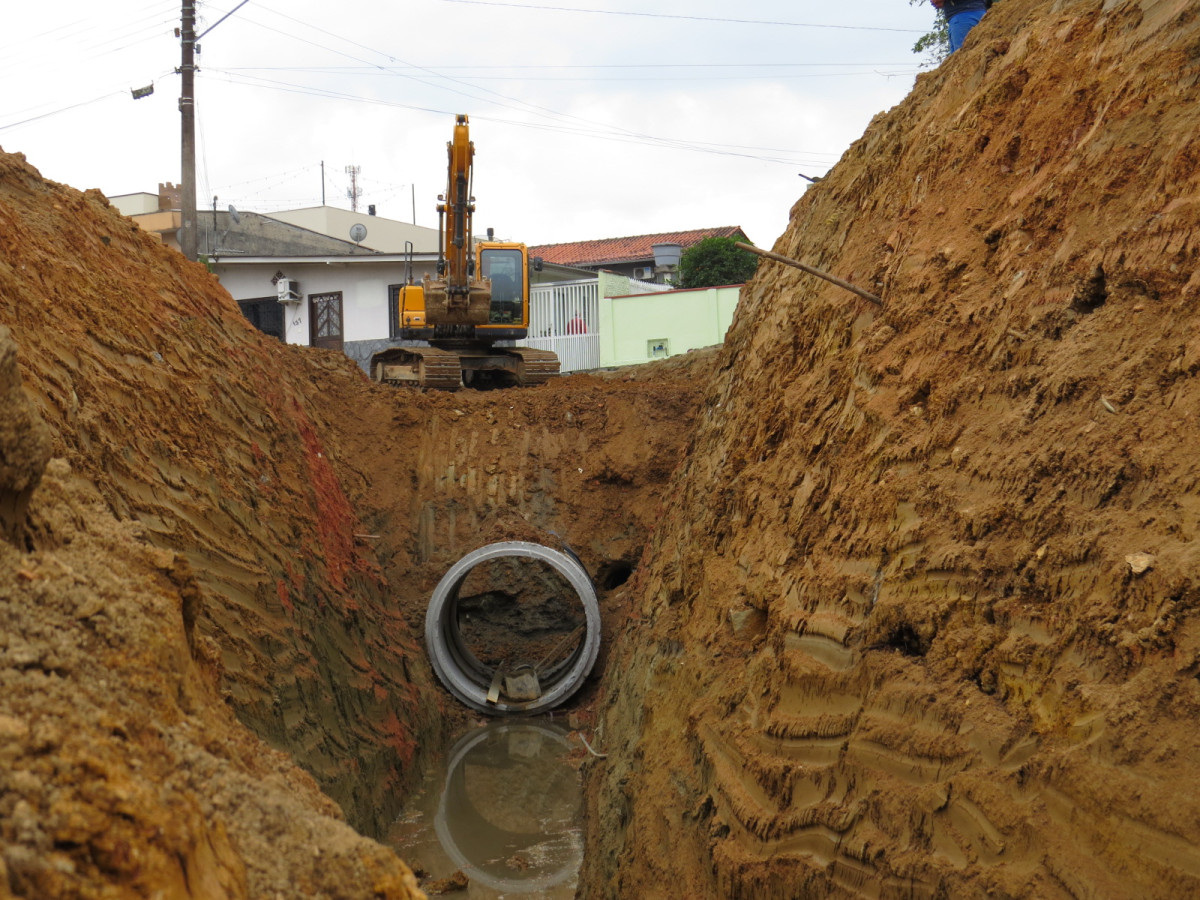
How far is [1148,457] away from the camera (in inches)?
160

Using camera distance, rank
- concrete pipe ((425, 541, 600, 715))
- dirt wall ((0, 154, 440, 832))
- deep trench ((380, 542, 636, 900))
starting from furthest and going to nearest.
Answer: concrete pipe ((425, 541, 600, 715))
deep trench ((380, 542, 636, 900))
dirt wall ((0, 154, 440, 832))

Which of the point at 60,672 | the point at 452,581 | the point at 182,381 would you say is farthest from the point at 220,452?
the point at 60,672

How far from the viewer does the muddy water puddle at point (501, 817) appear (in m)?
8.19

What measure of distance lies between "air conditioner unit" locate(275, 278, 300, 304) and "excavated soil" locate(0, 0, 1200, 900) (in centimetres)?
1651

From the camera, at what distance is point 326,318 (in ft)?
91.8

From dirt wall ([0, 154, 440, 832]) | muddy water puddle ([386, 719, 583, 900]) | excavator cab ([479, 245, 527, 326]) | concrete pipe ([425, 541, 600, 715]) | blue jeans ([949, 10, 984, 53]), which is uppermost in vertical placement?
blue jeans ([949, 10, 984, 53])

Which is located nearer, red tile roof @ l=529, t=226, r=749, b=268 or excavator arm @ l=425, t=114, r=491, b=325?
excavator arm @ l=425, t=114, r=491, b=325

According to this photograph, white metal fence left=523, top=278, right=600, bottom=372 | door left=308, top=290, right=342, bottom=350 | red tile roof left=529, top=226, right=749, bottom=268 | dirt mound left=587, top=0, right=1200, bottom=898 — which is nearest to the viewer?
dirt mound left=587, top=0, right=1200, bottom=898

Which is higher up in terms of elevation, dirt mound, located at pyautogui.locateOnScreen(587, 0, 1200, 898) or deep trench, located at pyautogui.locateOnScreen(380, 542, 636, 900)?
dirt mound, located at pyautogui.locateOnScreen(587, 0, 1200, 898)

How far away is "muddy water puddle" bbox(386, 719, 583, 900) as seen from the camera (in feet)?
26.9

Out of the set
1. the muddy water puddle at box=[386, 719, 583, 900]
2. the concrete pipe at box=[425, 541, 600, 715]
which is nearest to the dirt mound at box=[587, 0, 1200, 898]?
the muddy water puddle at box=[386, 719, 583, 900]

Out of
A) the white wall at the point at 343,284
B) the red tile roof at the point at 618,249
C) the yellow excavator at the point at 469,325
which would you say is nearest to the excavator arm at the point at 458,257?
the yellow excavator at the point at 469,325

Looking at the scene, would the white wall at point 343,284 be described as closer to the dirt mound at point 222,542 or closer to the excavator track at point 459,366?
the excavator track at point 459,366

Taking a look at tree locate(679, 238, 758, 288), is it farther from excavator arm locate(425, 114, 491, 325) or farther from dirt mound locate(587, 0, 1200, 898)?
dirt mound locate(587, 0, 1200, 898)
